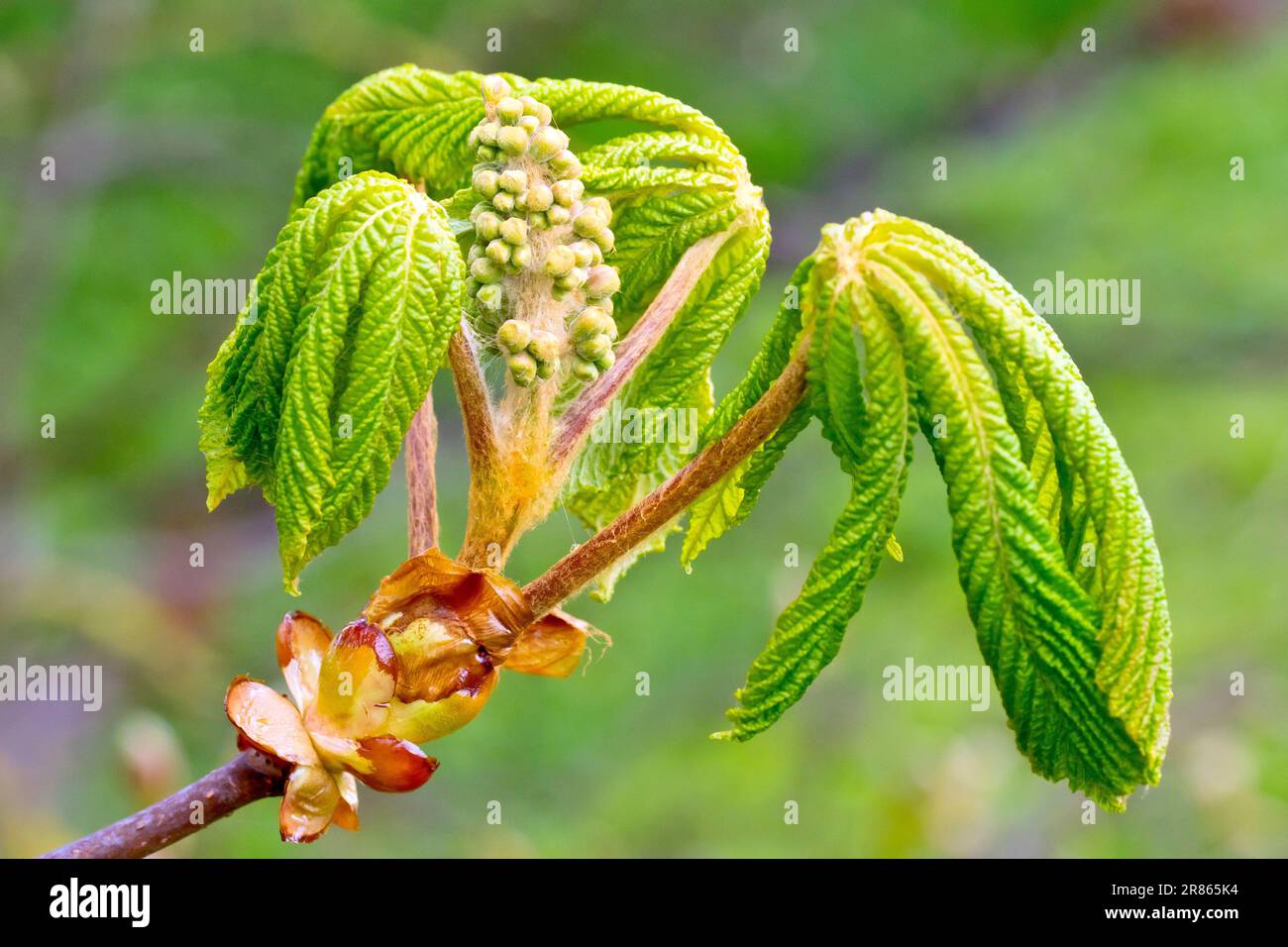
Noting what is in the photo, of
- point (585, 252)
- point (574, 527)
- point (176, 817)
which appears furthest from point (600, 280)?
point (574, 527)

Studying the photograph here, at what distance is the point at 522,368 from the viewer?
127 cm

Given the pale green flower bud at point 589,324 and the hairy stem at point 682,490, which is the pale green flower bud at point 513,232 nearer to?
the pale green flower bud at point 589,324

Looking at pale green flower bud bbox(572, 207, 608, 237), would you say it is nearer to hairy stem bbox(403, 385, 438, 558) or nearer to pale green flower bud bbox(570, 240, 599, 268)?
pale green flower bud bbox(570, 240, 599, 268)

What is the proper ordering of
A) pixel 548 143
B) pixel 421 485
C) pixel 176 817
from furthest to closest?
pixel 421 485, pixel 548 143, pixel 176 817

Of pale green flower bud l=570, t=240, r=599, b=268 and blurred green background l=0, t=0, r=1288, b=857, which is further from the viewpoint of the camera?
blurred green background l=0, t=0, r=1288, b=857

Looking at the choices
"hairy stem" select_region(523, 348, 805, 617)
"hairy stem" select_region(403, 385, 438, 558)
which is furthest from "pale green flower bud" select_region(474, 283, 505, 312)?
"hairy stem" select_region(523, 348, 805, 617)

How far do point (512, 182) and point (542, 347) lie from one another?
16 centimetres

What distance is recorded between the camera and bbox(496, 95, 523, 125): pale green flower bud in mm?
1271

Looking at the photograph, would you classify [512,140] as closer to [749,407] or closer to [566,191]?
Result: [566,191]

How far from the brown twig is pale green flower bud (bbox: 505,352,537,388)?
1.46 ft

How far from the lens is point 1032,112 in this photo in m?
6.61

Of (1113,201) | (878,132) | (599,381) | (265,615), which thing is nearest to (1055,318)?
(1113,201)

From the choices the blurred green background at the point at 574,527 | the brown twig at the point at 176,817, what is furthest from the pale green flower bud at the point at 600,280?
the blurred green background at the point at 574,527

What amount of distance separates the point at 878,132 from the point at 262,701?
6.37m
